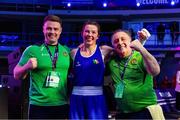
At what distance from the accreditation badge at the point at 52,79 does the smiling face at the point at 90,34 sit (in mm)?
431

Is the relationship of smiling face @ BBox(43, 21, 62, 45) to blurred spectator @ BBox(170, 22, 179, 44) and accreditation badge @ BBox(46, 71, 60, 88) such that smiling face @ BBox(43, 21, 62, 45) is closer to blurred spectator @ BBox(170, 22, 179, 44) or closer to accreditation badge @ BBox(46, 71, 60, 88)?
accreditation badge @ BBox(46, 71, 60, 88)

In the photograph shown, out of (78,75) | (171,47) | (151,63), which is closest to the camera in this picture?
(151,63)

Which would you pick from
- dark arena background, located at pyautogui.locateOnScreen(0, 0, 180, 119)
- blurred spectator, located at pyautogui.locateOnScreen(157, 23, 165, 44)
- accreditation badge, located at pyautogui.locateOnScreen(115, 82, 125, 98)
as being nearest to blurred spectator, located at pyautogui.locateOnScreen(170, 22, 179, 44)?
dark arena background, located at pyautogui.locateOnScreen(0, 0, 180, 119)

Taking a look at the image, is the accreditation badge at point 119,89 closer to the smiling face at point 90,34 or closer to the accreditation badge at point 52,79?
the smiling face at point 90,34

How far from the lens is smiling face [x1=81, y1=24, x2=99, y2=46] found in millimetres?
4098

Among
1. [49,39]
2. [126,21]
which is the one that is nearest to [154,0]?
[126,21]

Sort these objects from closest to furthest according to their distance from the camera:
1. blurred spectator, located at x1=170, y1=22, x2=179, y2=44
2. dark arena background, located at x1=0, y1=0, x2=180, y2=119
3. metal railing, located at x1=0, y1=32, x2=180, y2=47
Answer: blurred spectator, located at x1=170, y1=22, x2=179, y2=44 < metal railing, located at x1=0, y1=32, x2=180, y2=47 < dark arena background, located at x1=0, y1=0, x2=180, y2=119

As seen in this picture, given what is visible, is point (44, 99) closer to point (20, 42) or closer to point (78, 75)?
point (78, 75)

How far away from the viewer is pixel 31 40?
3300 cm

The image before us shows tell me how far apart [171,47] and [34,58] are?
26.5 m

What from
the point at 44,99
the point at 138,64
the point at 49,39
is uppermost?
the point at 49,39

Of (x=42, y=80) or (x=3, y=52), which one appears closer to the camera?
(x=42, y=80)

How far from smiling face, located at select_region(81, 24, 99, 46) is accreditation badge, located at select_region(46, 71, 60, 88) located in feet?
1.41

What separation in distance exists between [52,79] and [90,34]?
0.57m
